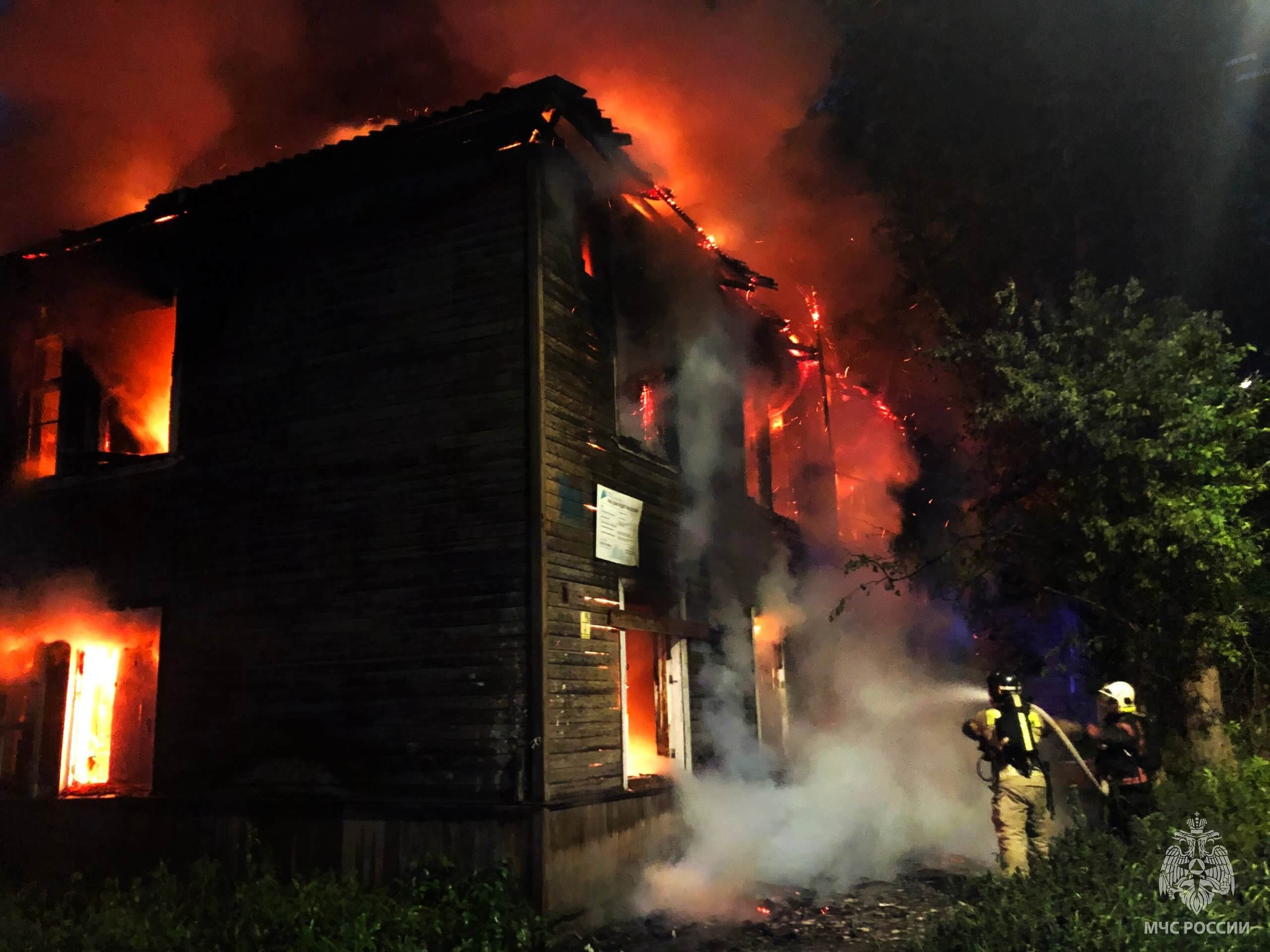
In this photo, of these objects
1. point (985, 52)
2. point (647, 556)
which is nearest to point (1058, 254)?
point (985, 52)

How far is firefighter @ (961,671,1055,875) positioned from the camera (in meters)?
7.93

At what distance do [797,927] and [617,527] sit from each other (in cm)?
394

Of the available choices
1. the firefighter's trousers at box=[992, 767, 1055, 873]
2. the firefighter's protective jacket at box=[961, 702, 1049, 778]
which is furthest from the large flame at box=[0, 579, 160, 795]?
the firefighter's trousers at box=[992, 767, 1055, 873]

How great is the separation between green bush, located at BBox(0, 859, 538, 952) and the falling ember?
2.36 meters

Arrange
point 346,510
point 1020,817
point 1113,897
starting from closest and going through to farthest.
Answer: point 1113,897 → point 1020,817 → point 346,510

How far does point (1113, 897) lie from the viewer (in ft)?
18.9

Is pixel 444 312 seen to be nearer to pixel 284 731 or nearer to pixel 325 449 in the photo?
pixel 325 449

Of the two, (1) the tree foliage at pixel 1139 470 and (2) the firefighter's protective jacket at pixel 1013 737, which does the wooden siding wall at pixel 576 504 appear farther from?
(1) the tree foliage at pixel 1139 470

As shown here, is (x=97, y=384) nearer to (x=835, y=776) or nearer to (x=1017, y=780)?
(x=835, y=776)

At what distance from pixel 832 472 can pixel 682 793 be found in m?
8.53

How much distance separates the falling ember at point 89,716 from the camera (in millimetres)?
10289

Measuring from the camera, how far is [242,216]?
10.4m

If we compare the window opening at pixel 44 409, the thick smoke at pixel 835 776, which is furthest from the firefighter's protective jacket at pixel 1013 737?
the window opening at pixel 44 409

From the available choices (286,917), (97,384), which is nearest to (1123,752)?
(286,917)
